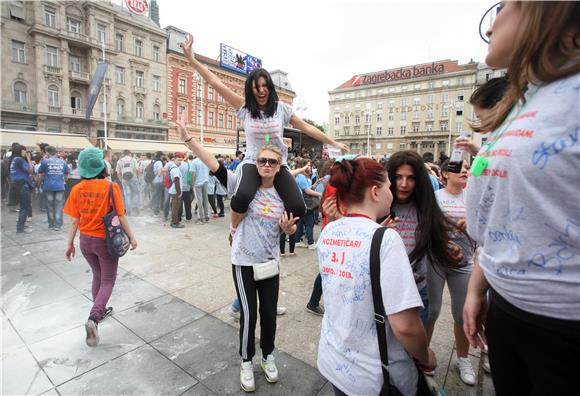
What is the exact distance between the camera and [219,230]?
336 inches

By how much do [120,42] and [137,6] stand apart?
6.70 meters

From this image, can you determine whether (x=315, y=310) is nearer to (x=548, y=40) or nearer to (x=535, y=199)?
(x=535, y=199)

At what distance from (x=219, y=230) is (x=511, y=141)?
8184 millimetres

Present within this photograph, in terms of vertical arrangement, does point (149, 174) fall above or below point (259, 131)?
below

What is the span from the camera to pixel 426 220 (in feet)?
7.64

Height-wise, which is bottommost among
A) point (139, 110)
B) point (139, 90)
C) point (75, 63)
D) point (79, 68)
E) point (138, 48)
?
point (139, 110)

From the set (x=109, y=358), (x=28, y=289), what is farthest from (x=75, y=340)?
(x=28, y=289)

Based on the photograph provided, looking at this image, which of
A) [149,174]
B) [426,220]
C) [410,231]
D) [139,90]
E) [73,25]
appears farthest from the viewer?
[139,90]

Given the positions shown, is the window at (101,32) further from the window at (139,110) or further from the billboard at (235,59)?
the billboard at (235,59)

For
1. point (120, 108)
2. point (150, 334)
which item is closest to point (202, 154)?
point (150, 334)

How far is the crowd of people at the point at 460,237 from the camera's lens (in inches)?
33.6

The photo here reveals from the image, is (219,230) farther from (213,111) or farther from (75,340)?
(213,111)

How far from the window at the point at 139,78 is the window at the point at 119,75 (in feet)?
4.95

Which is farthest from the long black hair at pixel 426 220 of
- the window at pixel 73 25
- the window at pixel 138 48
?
the window at pixel 138 48
